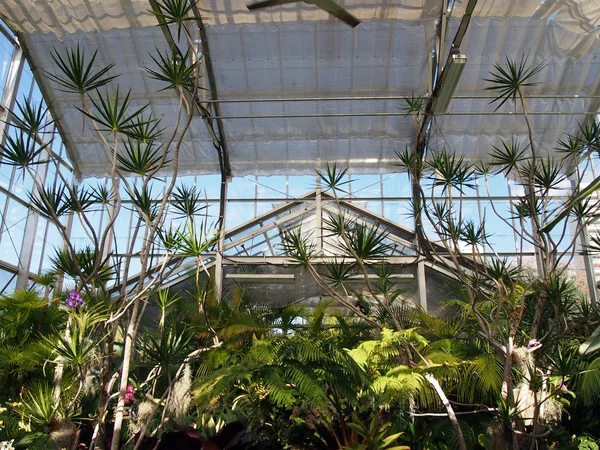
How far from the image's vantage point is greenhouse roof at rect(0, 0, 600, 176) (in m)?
9.30

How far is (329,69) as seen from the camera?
10.4 meters

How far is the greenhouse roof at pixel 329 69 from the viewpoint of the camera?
9297mm

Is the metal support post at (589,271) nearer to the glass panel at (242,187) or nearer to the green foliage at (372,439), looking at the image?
the glass panel at (242,187)

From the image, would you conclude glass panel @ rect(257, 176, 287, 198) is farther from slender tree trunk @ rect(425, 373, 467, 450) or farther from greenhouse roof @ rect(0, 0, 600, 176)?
slender tree trunk @ rect(425, 373, 467, 450)

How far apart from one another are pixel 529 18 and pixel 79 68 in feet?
26.4

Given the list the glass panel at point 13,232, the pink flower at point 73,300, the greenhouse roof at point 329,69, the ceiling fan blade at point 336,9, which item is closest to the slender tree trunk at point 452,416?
the pink flower at point 73,300

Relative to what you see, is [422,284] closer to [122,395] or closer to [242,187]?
[242,187]

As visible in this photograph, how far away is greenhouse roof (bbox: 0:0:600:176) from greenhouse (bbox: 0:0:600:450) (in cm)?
4

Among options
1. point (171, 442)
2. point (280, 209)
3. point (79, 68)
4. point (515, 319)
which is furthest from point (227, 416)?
point (280, 209)

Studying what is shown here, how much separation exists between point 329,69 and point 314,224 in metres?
3.09

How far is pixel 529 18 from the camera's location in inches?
374

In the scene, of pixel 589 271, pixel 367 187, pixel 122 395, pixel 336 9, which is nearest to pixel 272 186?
pixel 367 187

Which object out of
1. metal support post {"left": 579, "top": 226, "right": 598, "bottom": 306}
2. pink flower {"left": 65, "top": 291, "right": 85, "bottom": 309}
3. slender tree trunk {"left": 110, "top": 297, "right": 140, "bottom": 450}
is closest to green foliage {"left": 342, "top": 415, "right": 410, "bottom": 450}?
slender tree trunk {"left": 110, "top": 297, "right": 140, "bottom": 450}

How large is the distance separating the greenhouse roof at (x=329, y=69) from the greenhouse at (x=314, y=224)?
0.14 ft
